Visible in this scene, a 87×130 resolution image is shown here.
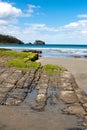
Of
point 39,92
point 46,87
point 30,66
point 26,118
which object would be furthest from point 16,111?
point 30,66

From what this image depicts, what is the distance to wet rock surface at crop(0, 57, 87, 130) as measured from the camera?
956 centimetres

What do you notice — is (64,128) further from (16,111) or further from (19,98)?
(19,98)

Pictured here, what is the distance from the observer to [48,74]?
17375mm

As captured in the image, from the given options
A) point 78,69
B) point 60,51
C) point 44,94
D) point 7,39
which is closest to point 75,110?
point 44,94

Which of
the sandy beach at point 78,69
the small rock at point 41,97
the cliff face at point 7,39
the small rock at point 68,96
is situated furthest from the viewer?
the cliff face at point 7,39

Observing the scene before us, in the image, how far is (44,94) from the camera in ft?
38.0

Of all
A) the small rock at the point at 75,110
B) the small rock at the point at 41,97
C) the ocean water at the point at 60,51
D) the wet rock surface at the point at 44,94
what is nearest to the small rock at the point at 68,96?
the wet rock surface at the point at 44,94

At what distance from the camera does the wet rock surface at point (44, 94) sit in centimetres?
956

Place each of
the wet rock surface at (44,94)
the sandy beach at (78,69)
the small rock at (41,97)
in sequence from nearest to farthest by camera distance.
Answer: the wet rock surface at (44,94)
the small rock at (41,97)
the sandy beach at (78,69)

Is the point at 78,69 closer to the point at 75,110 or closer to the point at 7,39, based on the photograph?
the point at 75,110

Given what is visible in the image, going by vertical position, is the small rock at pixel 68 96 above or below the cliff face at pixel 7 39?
above

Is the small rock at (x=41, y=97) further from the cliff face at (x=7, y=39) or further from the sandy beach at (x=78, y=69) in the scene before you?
the cliff face at (x=7, y=39)

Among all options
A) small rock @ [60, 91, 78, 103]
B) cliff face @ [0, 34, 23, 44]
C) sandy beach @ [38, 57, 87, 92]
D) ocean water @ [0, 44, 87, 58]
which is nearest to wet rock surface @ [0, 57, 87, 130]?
small rock @ [60, 91, 78, 103]

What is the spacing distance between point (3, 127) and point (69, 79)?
867 cm
